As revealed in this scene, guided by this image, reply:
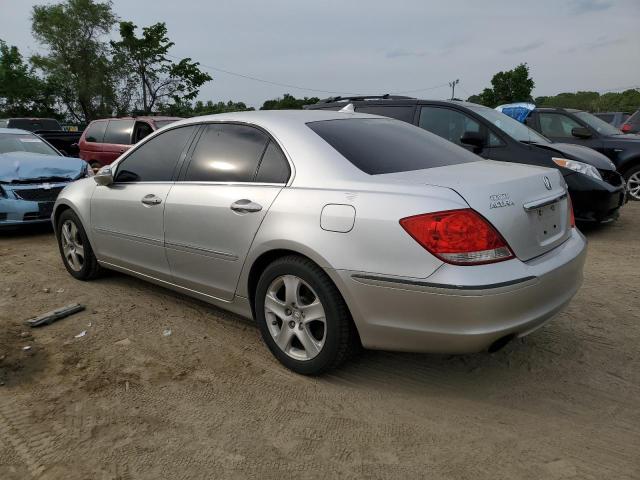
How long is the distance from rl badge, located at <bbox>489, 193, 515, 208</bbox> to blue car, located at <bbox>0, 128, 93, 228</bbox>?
6.34m

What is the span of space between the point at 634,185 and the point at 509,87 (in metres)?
54.8

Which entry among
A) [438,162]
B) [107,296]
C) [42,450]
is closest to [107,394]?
[42,450]

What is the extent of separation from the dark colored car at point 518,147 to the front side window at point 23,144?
5287 millimetres

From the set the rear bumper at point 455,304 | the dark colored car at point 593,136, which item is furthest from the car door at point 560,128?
the rear bumper at point 455,304

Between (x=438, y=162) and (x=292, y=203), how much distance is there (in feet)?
3.19

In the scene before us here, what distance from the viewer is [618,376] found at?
2908 millimetres

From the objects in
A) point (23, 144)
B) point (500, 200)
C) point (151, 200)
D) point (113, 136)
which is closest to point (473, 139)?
point (500, 200)

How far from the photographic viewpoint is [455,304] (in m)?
2.35

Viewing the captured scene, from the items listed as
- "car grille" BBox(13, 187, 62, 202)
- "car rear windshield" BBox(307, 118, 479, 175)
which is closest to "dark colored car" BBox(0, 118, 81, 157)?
"car grille" BBox(13, 187, 62, 202)

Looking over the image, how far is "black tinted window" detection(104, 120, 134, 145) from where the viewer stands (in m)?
11.3

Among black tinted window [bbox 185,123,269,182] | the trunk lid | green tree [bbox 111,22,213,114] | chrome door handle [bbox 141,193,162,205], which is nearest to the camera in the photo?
the trunk lid

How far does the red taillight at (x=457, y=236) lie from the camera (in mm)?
2365

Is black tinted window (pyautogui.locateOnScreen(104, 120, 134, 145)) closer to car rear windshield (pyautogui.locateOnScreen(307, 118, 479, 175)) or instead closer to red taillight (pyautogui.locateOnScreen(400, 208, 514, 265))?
car rear windshield (pyautogui.locateOnScreen(307, 118, 479, 175))

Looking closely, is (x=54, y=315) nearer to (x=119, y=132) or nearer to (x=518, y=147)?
(x=518, y=147)
